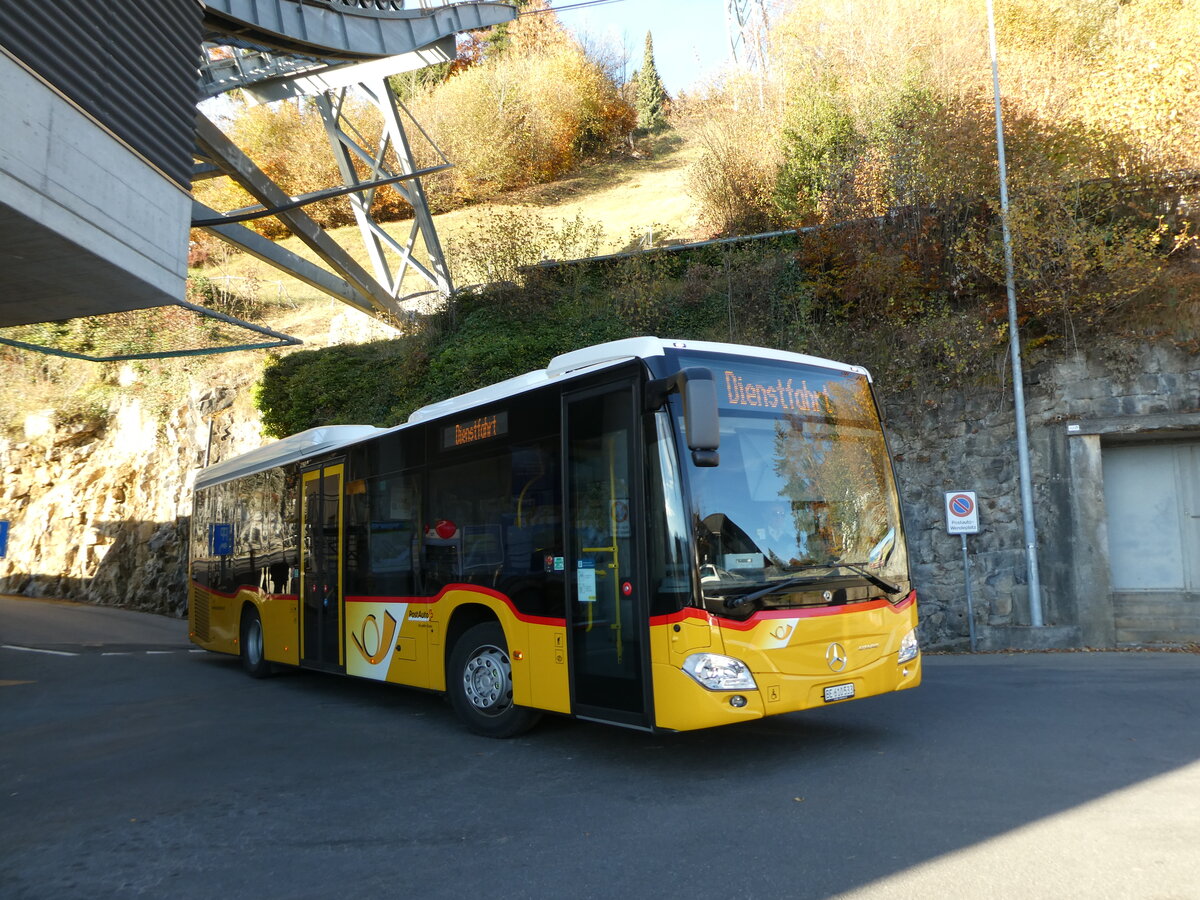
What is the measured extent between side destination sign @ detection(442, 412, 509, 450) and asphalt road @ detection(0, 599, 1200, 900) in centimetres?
255

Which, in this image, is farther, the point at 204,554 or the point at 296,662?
the point at 204,554

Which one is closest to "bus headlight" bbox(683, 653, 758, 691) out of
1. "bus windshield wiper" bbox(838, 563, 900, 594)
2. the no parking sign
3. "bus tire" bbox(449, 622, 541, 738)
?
"bus windshield wiper" bbox(838, 563, 900, 594)

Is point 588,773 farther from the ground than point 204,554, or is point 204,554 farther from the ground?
point 204,554

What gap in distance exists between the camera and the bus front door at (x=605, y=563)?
6.22 metres

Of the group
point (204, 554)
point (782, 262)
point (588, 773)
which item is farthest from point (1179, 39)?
point (204, 554)

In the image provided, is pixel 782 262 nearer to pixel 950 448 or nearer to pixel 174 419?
pixel 950 448

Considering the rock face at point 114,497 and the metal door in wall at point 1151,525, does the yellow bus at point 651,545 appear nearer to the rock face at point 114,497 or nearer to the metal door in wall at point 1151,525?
the metal door in wall at point 1151,525

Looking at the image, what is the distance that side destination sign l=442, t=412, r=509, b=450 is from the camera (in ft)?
25.5

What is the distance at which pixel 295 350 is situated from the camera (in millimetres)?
24109

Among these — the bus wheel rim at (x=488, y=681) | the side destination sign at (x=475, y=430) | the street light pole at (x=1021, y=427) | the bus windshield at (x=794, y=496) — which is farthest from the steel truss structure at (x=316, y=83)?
the street light pole at (x=1021, y=427)

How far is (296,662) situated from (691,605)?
6710mm

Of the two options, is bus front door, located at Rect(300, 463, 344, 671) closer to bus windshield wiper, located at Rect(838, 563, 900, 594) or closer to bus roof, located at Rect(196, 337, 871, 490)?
bus roof, located at Rect(196, 337, 871, 490)

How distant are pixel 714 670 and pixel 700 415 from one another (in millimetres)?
1629

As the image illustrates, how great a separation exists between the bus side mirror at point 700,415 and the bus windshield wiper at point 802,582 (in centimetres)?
88
